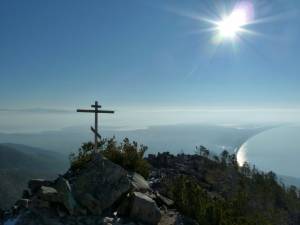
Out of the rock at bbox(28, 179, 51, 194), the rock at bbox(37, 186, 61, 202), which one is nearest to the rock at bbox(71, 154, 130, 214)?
the rock at bbox(37, 186, 61, 202)

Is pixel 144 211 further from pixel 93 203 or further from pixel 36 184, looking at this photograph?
pixel 36 184

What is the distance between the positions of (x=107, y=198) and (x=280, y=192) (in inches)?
1937

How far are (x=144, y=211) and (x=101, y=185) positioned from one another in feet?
8.80

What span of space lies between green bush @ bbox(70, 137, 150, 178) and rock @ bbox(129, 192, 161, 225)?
5426mm

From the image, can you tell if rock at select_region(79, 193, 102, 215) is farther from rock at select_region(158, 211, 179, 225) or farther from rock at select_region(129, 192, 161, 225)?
rock at select_region(158, 211, 179, 225)

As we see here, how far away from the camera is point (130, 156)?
76.0 feet

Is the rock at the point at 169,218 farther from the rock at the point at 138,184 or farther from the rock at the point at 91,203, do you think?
the rock at the point at 91,203

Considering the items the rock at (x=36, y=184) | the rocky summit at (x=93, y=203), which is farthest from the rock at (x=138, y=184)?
the rock at (x=36, y=184)

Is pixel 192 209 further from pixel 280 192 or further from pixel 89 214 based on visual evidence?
pixel 280 192

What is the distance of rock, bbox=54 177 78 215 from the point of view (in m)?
16.5

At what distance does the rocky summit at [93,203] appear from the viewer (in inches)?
640

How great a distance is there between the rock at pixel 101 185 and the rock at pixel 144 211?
37.2 inches

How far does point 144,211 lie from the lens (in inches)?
688

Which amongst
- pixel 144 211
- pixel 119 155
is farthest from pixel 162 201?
pixel 119 155
